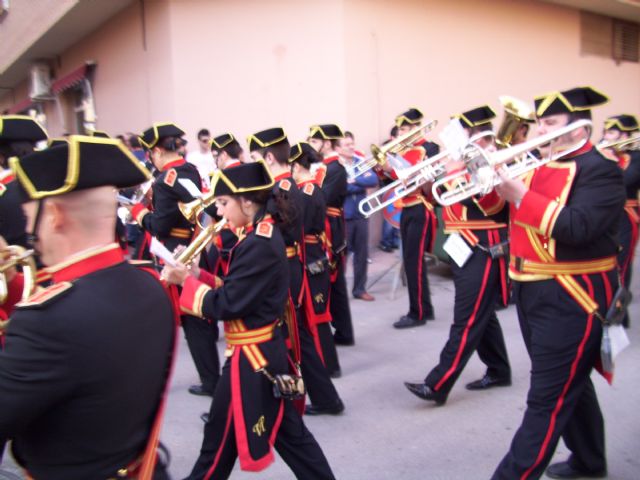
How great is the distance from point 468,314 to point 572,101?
1679 millimetres

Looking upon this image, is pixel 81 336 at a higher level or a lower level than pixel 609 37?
lower

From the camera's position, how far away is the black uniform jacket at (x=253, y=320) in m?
2.73

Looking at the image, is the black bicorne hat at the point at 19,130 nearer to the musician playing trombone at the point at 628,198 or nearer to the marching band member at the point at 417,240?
the marching band member at the point at 417,240

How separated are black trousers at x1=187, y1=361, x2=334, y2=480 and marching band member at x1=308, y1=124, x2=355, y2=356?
2.54m

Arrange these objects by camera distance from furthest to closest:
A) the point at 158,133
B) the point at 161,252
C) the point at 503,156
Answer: the point at 158,133 < the point at 503,156 < the point at 161,252

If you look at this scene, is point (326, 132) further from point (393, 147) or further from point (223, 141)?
Result: point (223, 141)

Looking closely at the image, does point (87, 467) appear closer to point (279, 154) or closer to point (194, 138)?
point (279, 154)

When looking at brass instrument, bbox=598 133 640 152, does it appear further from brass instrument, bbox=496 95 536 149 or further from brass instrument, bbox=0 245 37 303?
brass instrument, bbox=0 245 37 303

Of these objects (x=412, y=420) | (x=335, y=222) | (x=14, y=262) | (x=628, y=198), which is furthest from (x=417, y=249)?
(x=14, y=262)

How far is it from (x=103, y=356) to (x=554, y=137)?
7.39 ft

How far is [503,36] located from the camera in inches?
432

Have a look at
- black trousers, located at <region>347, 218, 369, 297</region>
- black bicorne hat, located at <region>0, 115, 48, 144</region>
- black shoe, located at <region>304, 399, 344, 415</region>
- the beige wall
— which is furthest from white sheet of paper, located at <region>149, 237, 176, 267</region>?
the beige wall

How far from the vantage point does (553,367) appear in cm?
284

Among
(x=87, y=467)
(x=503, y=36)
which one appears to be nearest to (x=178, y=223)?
(x=87, y=467)
